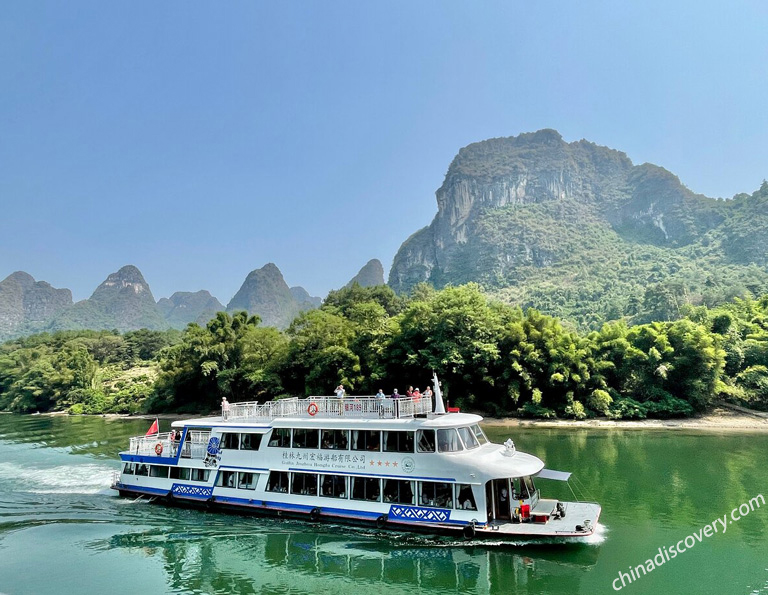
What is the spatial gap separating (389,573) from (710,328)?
4140 cm

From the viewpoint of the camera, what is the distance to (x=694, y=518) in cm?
1659

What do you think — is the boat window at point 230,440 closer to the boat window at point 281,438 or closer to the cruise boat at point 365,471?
the cruise boat at point 365,471

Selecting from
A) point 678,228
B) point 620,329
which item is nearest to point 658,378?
point 620,329

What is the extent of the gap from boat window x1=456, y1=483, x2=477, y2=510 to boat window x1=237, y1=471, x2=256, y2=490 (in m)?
7.58

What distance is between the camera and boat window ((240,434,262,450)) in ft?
58.6

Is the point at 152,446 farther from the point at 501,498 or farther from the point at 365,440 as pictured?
the point at 501,498

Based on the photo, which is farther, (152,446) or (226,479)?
(152,446)

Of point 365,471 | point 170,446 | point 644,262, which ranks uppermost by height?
point 644,262

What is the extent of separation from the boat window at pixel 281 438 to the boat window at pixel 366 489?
9.52ft

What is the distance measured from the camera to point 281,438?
687 inches

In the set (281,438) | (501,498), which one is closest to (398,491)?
(501,498)

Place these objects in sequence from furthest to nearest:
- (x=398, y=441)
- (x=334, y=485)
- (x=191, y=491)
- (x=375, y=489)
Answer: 1. (x=191, y=491)
2. (x=334, y=485)
3. (x=375, y=489)
4. (x=398, y=441)

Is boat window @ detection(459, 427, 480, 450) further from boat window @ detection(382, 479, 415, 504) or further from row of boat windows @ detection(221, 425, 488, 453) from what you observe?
boat window @ detection(382, 479, 415, 504)

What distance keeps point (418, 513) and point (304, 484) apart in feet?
14.2
